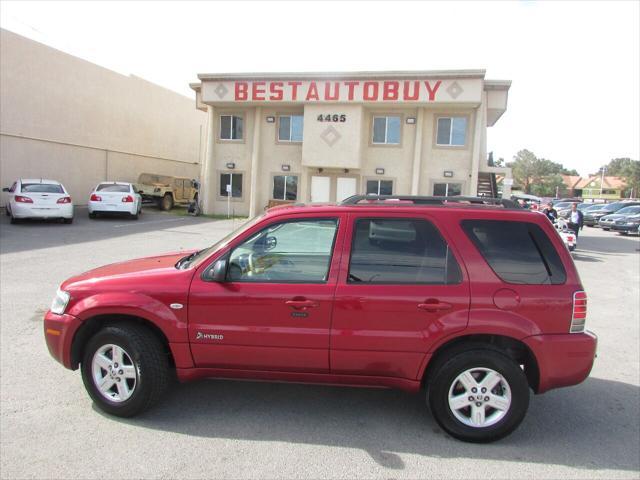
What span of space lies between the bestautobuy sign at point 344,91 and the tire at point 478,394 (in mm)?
18333

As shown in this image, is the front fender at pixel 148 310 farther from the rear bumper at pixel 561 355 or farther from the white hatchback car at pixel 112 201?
the white hatchback car at pixel 112 201

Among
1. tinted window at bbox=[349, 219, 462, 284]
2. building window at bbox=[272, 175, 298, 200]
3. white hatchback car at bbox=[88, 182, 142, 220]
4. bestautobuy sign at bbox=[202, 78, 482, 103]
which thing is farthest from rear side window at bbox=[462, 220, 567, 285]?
building window at bbox=[272, 175, 298, 200]

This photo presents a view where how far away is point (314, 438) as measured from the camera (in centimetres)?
332

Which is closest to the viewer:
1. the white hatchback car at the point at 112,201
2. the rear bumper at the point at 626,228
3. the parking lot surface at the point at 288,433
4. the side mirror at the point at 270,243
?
the parking lot surface at the point at 288,433

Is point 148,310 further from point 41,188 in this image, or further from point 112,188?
point 112,188

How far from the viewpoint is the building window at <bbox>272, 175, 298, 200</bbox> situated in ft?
75.4

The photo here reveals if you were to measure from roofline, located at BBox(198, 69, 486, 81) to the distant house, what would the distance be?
289 feet

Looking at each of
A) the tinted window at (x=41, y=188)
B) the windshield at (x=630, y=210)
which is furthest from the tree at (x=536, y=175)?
the tinted window at (x=41, y=188)

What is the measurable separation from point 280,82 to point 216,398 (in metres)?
19.8

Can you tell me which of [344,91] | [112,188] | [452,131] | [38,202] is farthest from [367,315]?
[452,131]

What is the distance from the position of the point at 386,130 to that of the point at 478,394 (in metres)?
19.7

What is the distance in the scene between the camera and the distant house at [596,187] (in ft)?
314

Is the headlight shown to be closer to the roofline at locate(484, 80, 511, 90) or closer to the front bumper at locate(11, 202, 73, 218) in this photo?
the front bumper at locate(11, 202, 73, 218)

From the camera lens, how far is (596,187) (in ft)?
334
